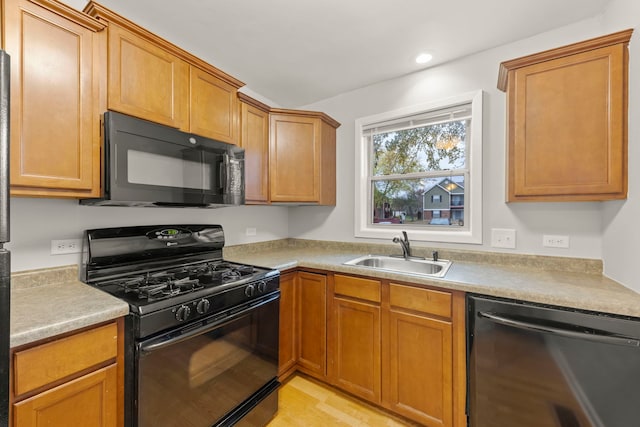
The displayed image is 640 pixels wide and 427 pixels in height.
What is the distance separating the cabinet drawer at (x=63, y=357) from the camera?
88cm

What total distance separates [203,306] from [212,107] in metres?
1.32

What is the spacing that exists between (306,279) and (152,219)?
1.20 m

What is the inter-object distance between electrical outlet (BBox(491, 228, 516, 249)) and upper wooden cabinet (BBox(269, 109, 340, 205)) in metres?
1.45

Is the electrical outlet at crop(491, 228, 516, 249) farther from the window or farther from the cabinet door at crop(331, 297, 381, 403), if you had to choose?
the cabinet door at crop(331, 297, 381, 403)

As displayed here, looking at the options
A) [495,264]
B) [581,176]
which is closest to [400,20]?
[581,176]

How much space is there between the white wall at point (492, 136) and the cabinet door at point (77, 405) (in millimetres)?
2042

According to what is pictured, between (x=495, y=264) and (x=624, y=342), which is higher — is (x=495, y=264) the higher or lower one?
the higher one

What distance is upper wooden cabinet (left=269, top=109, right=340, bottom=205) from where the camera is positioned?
2.39m

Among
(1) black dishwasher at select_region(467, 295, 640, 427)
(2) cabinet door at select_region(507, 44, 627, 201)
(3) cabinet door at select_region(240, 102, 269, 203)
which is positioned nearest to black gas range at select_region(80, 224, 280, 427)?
(3) cabinet door at select_region(240, 102, 269, 203)

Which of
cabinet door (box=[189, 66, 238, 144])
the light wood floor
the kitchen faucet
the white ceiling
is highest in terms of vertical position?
the white ceiling

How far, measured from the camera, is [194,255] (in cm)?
200

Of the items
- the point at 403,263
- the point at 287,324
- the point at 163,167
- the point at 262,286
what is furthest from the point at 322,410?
the point at 163,167

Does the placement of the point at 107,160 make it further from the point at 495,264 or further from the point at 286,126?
the point at 495,264

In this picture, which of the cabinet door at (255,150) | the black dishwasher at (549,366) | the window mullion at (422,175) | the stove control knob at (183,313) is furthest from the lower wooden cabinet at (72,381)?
the window mullion at (422,175)
